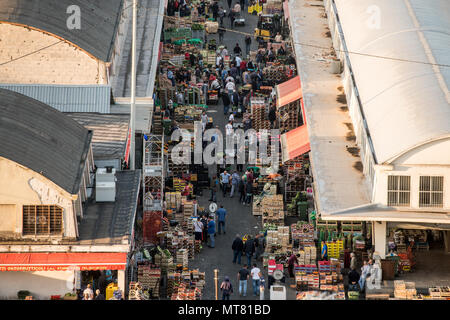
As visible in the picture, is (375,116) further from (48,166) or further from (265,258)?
(48,166)

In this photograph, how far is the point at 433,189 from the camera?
38.7 metres

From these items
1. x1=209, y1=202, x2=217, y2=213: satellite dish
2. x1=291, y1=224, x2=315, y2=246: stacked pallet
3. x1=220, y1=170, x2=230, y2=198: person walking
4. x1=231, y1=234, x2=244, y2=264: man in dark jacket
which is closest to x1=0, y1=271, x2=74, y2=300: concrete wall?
x1=231, y1=234, x2=244, y2=264: man in dark jacket

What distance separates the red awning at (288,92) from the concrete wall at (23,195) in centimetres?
1722

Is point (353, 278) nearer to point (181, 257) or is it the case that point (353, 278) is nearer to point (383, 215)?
point (383, 215)

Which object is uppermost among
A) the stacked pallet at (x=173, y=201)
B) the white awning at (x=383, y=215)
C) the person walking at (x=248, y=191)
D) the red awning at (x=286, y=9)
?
the red awning at (x=286, y=9)

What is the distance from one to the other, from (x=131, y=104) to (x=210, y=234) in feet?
23.2

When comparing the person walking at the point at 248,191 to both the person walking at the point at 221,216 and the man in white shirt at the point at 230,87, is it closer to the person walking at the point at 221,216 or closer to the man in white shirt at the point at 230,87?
the person walking at the point at 221,216

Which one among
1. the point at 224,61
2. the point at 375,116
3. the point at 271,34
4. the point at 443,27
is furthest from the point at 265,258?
the point at 271,34

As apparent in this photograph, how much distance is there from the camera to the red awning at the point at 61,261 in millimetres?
36656

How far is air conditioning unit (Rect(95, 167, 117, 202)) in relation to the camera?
4016 cm

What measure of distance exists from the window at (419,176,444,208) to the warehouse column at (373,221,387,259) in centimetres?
171

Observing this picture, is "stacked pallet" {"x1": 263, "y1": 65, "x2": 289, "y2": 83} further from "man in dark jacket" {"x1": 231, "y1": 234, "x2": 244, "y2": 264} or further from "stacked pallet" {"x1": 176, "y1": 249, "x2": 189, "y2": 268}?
"stacked pallet" {"x1": 176, "y1": 249, "x2": 189, "y2": 268}

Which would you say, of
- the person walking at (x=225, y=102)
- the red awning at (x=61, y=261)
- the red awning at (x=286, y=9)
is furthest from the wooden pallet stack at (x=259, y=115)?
the red awning at (x=61, y=261)

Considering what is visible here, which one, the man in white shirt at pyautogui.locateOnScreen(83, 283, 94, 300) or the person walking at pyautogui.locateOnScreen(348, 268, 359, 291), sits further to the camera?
the person walking at pyautogui.locateOnScreen(348, 268, 359, 291)
